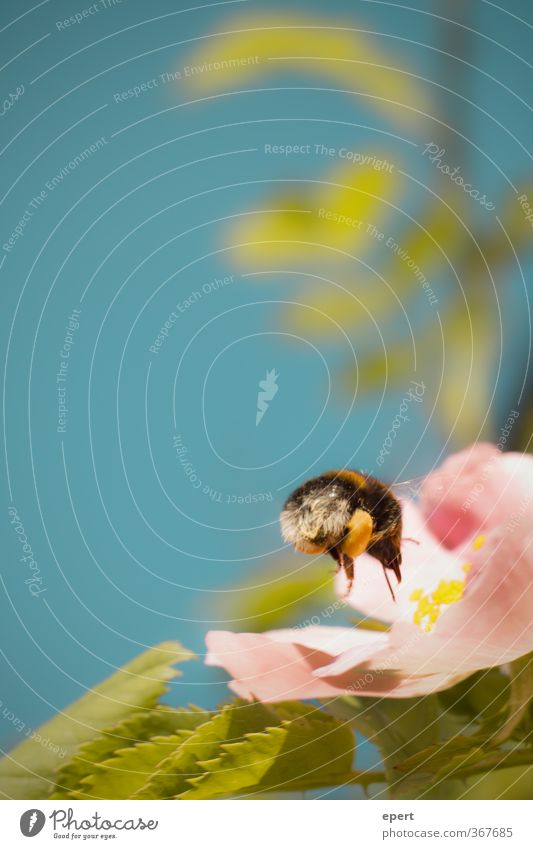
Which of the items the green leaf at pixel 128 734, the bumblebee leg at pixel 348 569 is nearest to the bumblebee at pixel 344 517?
the bumblebee leg at pixel 348 569

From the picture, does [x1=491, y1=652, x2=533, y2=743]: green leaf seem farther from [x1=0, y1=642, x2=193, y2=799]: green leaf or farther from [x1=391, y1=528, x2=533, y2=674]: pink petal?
[x1=0, y1=642, x2=193, y2=799]: green leaf

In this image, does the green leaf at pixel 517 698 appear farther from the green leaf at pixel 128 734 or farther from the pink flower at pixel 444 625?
the green leaf at pixel 128 734

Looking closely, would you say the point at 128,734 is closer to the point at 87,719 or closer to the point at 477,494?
the point at 87,719

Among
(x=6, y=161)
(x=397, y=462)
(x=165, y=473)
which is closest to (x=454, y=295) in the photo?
(x=397, y=462)

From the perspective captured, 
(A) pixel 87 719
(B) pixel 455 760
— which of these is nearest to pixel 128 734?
(A) pixel 87 719

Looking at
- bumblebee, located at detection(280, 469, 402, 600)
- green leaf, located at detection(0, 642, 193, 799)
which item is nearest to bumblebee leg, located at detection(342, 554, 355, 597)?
bumblebee, located at detection(280, 469, 402, 600)
